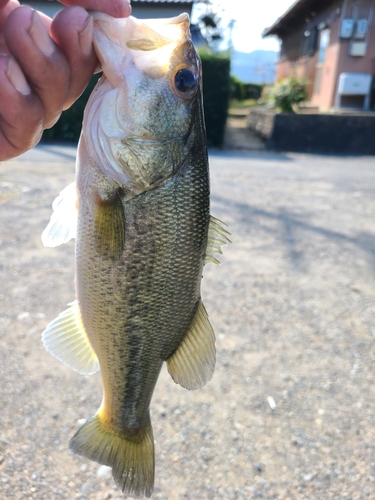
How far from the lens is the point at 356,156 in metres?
13.8

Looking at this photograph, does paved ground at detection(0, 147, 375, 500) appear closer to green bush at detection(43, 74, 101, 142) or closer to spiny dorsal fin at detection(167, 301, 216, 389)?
spiny dorsal fin at detection(167, 301, 216, 389)

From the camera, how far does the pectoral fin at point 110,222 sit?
55.6 inches

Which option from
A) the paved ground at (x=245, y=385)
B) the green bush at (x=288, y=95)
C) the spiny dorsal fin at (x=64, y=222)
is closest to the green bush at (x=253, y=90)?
the green bush at (x=288, y=95)

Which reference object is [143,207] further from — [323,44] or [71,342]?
[323,44]

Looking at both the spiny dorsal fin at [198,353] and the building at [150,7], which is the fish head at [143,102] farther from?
the building at [150,7]

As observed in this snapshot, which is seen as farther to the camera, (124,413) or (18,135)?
(124,413)

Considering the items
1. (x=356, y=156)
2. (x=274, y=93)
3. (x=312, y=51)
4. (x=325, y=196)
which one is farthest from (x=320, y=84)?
(x=325, y=196)

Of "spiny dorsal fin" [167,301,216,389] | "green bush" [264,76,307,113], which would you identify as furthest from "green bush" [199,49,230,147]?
"spiny dorsal fin" [167,301,216,389]

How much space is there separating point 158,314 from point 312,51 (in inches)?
796

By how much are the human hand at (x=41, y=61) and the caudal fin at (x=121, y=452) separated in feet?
3.79

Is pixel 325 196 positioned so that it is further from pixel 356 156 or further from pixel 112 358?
pixel 112 358

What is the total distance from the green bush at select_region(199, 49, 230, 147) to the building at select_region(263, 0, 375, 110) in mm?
4611

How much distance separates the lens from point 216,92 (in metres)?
14.3

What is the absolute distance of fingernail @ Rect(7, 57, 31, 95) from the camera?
132cm
